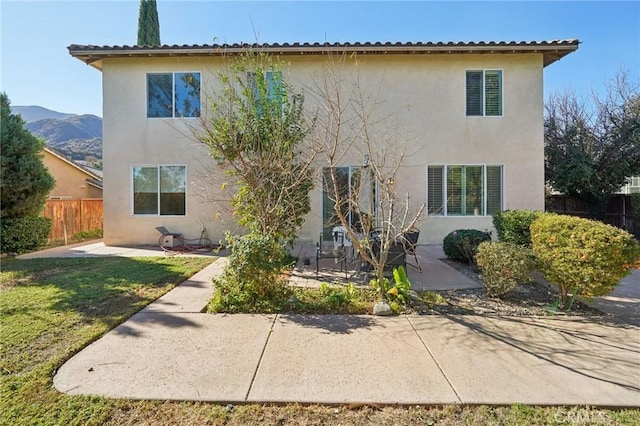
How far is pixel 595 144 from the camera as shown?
512 inches

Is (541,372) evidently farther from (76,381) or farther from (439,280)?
(76,381)

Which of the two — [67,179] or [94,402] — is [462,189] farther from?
[67,179]

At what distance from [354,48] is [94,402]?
33.6 feet

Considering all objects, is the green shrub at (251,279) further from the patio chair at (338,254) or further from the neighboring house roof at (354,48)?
the neighboring house roof at (354,48)

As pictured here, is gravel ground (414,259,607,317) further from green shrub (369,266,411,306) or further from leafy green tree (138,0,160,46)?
leafy green tree (138,0,160,46)

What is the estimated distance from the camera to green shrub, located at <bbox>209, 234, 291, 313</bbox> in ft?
16.1

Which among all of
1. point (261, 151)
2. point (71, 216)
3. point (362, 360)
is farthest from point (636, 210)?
point (71, 216)

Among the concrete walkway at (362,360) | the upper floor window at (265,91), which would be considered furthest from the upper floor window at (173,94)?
the concrete walkway at (362,360)

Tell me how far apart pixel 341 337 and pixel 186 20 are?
32.8 ft

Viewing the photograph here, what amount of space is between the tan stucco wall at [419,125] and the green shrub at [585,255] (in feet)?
19.2

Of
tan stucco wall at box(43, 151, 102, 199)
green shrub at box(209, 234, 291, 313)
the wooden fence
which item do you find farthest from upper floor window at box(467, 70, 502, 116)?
tan stucco wall at box(43, 151, 102, 199)

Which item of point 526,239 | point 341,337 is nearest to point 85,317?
point 341,337

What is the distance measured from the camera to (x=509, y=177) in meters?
10.7

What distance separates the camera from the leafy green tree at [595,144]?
40.4 feet
